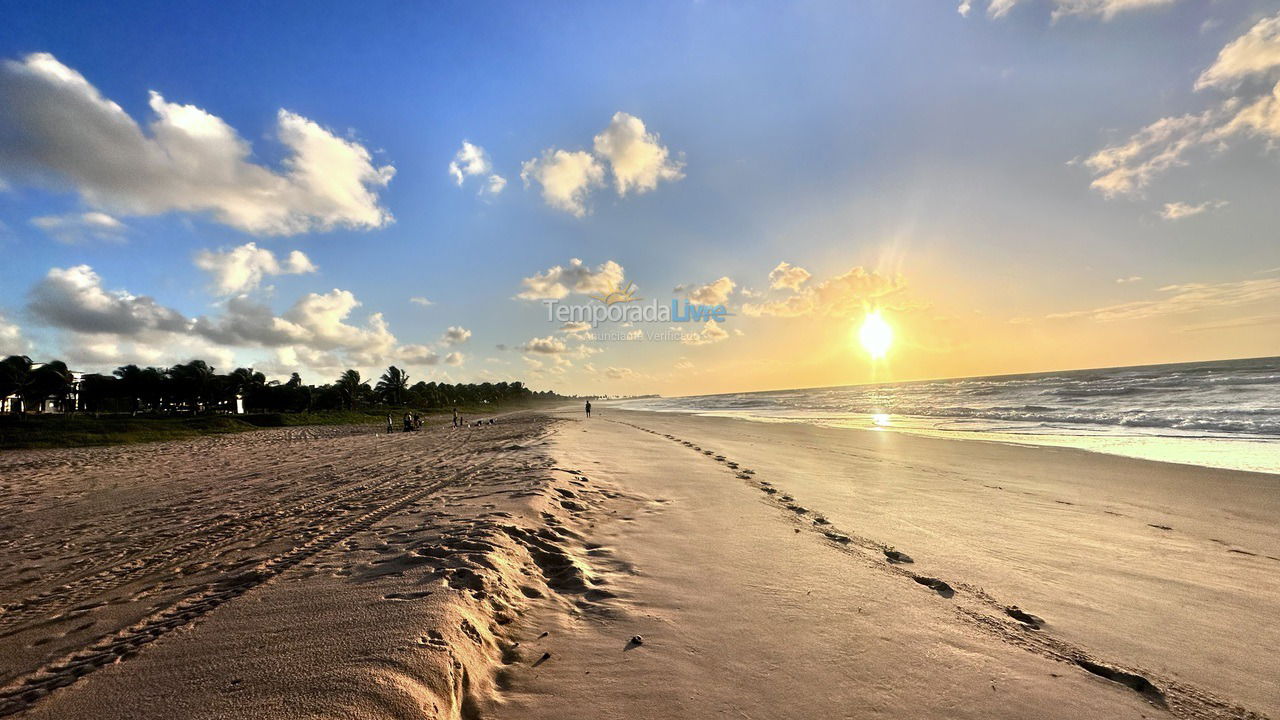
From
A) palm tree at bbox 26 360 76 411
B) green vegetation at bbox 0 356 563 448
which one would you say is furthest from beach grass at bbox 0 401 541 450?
palm tree at bbox 26 360 76 411

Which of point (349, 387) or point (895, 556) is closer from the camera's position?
point (895, 556)

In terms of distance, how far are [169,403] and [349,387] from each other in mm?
22373

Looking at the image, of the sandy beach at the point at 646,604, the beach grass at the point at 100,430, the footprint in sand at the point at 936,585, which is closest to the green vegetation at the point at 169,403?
the beach grass at the point at 100,430

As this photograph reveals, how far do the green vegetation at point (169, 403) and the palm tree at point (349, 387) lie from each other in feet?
0.46

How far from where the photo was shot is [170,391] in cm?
6375

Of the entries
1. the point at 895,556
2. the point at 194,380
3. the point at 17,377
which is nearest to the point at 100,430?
the point at 17,377

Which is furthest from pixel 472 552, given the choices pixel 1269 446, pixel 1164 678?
pixel 1269 446

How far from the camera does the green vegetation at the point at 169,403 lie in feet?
101

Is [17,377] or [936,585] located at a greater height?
[17,377]

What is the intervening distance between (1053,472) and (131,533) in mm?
18193

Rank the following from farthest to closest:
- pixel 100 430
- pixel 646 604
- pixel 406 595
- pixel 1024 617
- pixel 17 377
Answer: pixel 17 377 < pixel 100 430 < pixel 646 604 < pixel 1024 617 < pixel 406 595

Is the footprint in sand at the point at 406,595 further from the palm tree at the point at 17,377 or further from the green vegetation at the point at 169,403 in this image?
the palm tree at the point at 17,377

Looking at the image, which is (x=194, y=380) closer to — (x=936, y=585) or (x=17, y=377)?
(x=17, y=377)

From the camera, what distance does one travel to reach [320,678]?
2686 mm
